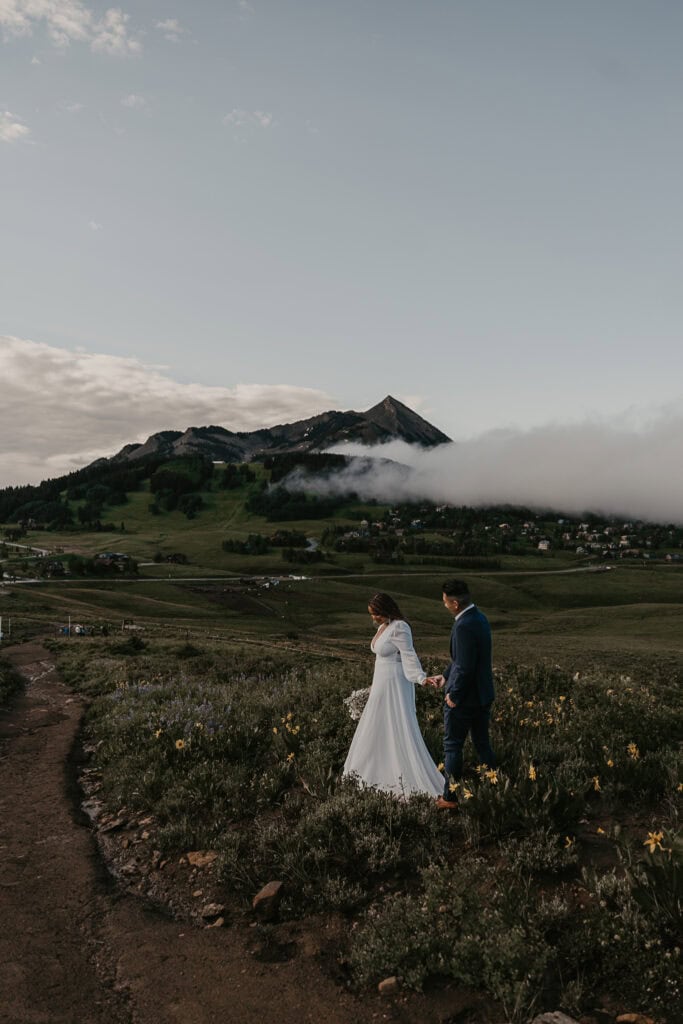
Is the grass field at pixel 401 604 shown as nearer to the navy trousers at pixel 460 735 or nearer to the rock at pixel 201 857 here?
the navy trousers at pixel 460 735

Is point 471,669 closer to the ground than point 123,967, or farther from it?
farther from it

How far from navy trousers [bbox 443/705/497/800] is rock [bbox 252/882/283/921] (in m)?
2.80

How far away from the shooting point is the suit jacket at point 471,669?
8719 mm

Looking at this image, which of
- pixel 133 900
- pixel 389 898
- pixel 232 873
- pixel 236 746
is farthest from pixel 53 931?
pixel 236 746

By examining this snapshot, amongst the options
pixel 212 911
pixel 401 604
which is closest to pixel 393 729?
pixel 212 911

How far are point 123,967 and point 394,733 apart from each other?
15.1 feet

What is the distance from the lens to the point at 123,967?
6273mm

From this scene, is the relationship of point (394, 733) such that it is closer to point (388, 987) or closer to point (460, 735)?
point (460, 735)

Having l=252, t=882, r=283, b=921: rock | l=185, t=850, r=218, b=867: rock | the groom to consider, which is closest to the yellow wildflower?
the groom

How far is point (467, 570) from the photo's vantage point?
19000 centimetres

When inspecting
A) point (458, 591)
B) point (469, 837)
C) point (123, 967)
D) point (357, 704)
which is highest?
point (458, 591)

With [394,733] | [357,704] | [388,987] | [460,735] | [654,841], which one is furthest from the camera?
[357,704]

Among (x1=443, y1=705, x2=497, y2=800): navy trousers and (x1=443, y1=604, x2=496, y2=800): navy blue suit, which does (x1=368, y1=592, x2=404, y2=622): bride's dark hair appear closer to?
(x1=443, y1=604, x2=496, y2=800): navy blue suit

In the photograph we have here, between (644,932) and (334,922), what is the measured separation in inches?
126
